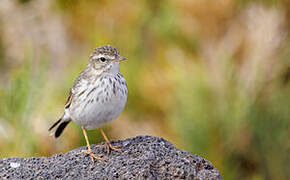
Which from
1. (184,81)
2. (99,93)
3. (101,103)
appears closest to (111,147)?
(101,103)

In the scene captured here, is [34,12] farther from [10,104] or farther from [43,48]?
[10,104]

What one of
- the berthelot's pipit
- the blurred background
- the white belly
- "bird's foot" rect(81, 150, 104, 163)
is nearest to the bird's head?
the berthelot's pipit

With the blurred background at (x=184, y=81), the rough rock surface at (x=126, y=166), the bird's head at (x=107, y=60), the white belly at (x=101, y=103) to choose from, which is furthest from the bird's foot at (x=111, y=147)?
the blurred background at (x=184, y=81)

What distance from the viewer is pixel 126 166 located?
3807 mm

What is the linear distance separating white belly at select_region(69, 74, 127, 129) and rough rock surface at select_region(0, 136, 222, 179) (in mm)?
544

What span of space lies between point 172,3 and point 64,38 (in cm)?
246

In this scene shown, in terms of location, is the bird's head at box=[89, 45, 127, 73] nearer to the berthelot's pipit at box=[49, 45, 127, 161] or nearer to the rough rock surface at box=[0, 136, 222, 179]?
the berthelot's pipit at box=[49, 45, 127, 161]

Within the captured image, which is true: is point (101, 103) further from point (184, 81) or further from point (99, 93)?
point (184, 81)

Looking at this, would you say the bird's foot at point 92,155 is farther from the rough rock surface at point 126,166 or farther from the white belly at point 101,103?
the white belly at point 101,103

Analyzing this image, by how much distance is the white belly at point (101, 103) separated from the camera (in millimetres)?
4555

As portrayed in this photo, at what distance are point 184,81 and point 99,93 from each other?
270cm

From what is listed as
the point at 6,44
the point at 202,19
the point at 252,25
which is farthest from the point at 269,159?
the point at 6,44

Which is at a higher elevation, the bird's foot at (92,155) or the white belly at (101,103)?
the white belly at (101,103)

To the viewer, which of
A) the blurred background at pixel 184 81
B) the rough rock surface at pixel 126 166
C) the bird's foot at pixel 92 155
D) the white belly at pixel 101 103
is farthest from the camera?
the blurred background at pixel 184 81
